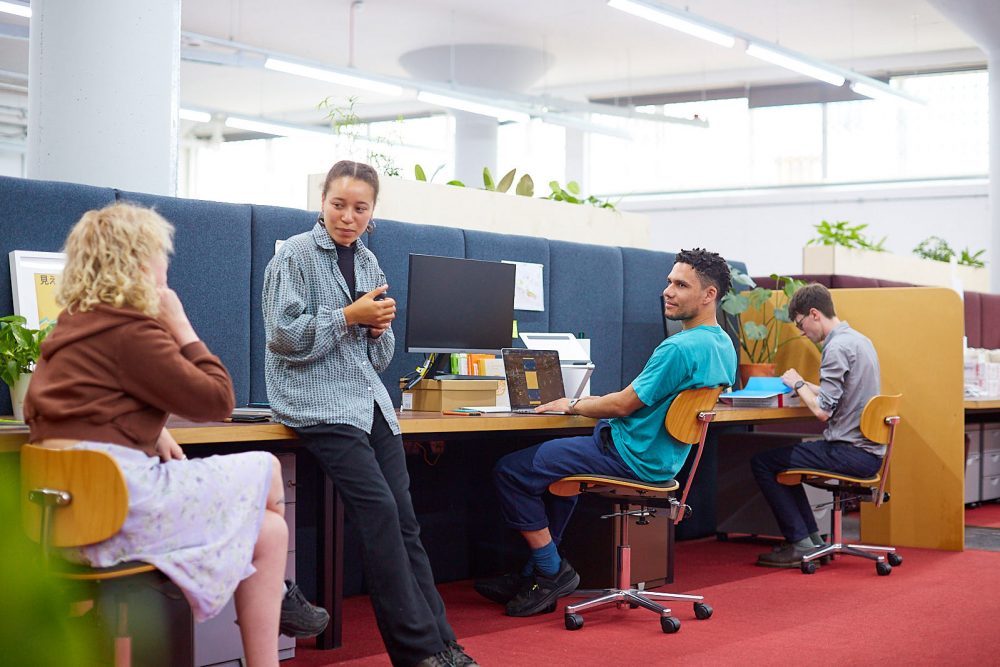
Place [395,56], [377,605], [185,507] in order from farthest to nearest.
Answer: [395,56] < [377,605] < [185,507]

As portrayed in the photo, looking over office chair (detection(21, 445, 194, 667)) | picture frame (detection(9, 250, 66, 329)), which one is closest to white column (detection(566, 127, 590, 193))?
picture frame (detection(9, 250, 66, 329))

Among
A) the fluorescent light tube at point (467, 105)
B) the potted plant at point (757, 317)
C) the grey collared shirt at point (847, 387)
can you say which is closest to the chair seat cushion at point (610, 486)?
the grey collared shirt at point (847, 387)

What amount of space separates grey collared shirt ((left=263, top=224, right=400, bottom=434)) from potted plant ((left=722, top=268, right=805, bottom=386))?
9.41 ft

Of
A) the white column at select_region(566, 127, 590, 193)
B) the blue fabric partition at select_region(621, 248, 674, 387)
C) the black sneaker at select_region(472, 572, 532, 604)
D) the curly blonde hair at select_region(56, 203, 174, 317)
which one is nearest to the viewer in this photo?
the curly blonde hair at select_region(56, 203, 174, 317)

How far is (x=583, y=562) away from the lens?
4.05m

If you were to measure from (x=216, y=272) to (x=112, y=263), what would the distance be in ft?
4.53

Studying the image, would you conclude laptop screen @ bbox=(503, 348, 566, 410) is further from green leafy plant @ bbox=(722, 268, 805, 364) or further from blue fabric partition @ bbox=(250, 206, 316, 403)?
green leafy plant @ bbox=(722, 268, 805, 364)

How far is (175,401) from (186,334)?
0.54ft

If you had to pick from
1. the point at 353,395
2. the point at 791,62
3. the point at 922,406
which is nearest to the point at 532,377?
the point at 353,395

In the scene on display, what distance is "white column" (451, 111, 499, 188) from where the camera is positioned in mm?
12477

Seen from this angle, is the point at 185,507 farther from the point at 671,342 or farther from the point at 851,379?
the point at 851,379

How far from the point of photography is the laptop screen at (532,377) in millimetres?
3750

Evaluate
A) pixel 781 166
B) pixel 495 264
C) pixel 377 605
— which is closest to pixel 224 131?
pixel 781 166

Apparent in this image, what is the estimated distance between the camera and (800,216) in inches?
504
